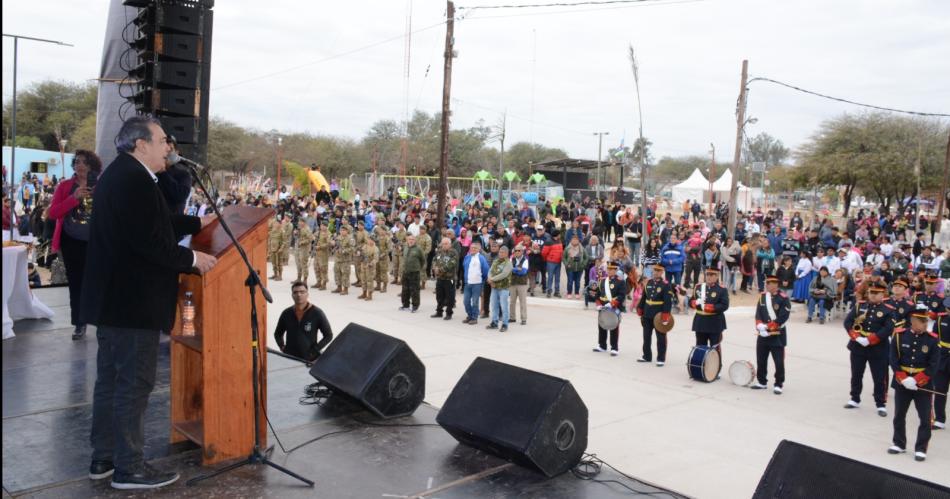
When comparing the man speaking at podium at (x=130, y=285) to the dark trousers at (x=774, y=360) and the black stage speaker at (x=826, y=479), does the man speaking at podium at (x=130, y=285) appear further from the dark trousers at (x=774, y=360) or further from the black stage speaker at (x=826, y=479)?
the dark trousers at (x=774, y=360)

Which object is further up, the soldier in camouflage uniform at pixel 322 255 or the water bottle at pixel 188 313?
the water bottle at pixel 188 313

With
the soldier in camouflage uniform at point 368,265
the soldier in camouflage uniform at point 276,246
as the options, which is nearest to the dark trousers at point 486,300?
the soldier in camouflage uniform at point 368,265

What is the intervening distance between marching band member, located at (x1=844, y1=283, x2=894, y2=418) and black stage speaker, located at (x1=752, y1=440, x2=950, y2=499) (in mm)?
6578

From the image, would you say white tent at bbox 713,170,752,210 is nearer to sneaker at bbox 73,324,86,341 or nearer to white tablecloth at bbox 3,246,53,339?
white tablecloth at bbox 3,246,53,339

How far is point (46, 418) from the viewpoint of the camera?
495cm

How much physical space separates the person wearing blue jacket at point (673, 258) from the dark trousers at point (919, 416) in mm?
9627

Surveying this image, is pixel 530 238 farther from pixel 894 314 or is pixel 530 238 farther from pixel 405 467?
pixel 405 467

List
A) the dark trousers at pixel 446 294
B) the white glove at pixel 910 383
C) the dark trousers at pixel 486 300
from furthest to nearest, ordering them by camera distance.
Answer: the dark trousers at pixel 486 300 → the dark trousers at pixel 446 294 → the white glove at pixel 910 383

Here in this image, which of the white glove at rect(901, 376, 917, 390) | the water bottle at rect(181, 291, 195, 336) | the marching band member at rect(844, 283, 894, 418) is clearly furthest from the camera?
the marching band member at rect(844, 283, 894, 418)

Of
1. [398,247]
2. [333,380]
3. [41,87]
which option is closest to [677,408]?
[333,380]

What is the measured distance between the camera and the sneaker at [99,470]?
4.02 metres

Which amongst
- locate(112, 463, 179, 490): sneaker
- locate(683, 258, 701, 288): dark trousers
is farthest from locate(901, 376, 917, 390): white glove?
locate(683, 258, 701, 288): dark trousers

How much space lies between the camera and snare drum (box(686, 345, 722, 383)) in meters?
10.4

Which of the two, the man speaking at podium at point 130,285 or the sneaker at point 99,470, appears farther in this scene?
the sneaker at point 99,470
